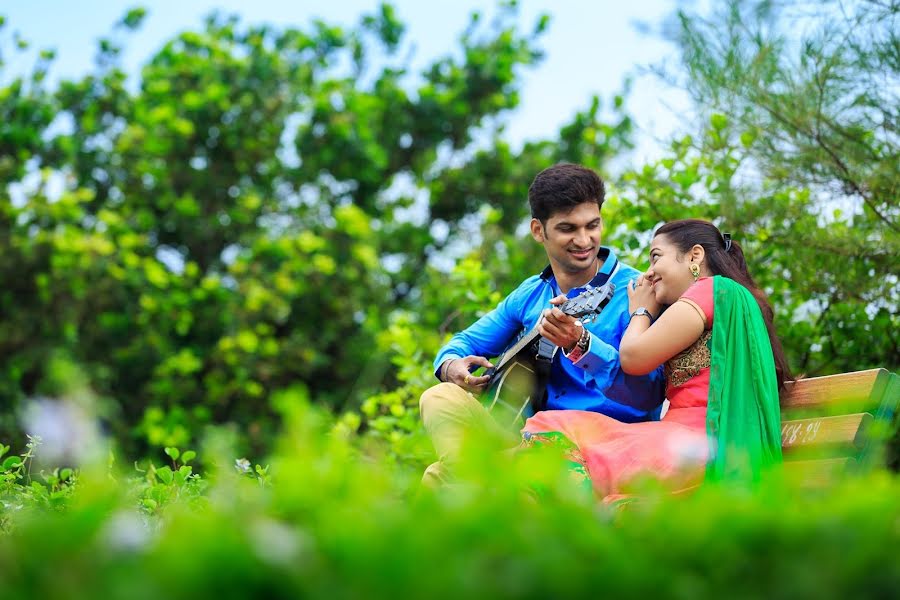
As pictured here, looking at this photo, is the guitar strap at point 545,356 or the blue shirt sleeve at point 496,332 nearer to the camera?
the guitar strap at point 545,356

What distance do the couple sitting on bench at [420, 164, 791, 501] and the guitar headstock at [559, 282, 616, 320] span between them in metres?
0.03

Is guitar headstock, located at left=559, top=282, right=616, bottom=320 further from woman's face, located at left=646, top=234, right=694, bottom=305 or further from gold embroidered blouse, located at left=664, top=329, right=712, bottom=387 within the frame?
gold embroidered blouse, located at left=664, top=329, right=712, bottom=387

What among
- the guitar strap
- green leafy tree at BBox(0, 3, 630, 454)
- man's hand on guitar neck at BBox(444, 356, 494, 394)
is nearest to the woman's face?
the guitar strap

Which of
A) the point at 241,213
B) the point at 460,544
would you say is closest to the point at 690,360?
the point at 460,544

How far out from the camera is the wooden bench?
300cm

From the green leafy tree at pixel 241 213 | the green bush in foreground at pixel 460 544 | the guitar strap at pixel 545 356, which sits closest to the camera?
the green bush in foreground at pixel 460 544

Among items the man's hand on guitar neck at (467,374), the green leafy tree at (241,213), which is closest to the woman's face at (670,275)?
the man's hand on guitar neck at (467,374)

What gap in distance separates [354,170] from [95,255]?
316 centimetres

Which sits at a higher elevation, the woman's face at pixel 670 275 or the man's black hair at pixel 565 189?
the man's black hair at pixel 565 189

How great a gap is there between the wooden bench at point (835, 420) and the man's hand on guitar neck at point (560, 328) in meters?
0.76

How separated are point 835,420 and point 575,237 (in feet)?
3.94

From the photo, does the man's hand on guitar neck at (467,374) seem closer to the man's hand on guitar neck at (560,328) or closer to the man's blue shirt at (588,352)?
the man's blue shirt at (588,352)

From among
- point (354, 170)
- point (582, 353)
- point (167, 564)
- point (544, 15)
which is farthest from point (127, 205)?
point (167, 564)

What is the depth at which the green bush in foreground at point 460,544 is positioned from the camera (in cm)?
106
